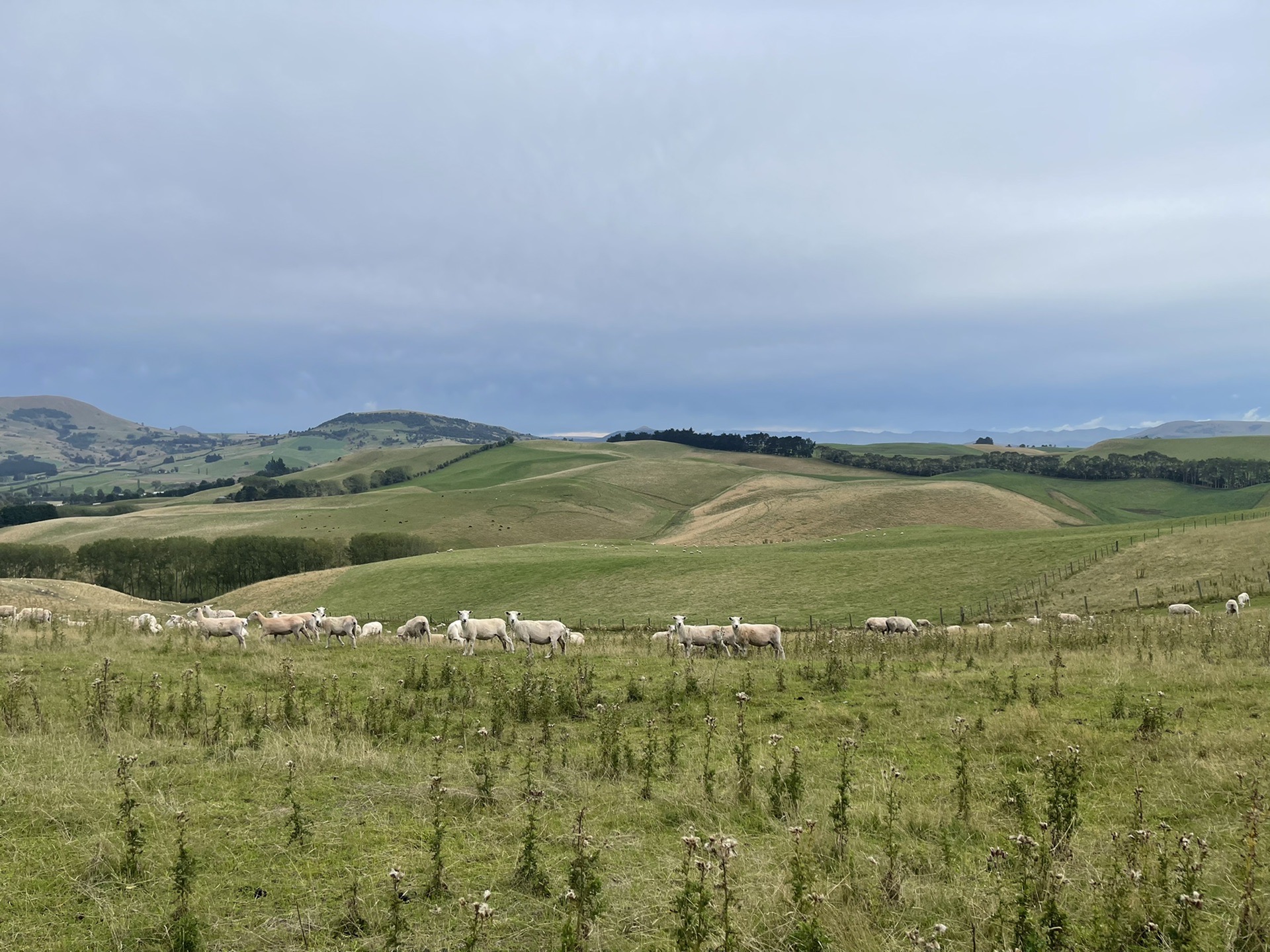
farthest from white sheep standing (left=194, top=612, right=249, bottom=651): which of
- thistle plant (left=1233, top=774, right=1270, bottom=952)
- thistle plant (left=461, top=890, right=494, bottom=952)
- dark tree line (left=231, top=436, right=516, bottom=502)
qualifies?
dark tree line (left=231, top=436, right=516, bottom=502)

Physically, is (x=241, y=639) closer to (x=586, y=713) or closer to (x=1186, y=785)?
(x=586, y=713)

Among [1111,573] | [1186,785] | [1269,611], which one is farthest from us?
[1111,573]

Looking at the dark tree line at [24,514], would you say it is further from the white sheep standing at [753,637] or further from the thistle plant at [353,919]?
the thistle plant at [353,919]

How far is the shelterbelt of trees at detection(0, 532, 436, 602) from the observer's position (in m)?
86.1

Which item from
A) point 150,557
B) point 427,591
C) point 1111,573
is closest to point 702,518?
point 427,591

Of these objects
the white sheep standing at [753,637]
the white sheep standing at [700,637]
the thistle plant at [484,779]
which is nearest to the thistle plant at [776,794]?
the thistle plant at [484,779]

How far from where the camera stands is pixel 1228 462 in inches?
5098

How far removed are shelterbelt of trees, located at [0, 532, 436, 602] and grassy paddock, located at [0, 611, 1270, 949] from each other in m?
77.8

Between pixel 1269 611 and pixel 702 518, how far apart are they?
81.4 metres

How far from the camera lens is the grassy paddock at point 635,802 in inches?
234

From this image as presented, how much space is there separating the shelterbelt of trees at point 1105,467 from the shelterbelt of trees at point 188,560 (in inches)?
4301

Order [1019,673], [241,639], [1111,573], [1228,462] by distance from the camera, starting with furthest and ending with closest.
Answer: [1228,462], [1111,573], [241,639], [1019,673]

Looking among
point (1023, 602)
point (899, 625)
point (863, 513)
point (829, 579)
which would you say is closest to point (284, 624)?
point (899, 625)

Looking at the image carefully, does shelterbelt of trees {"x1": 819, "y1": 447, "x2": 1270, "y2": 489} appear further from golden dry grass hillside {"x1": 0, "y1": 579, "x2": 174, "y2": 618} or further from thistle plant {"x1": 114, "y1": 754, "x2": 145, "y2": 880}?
thistle plant {"x1": 114, "y1": 754, "x2": 145, "y2": 880}
